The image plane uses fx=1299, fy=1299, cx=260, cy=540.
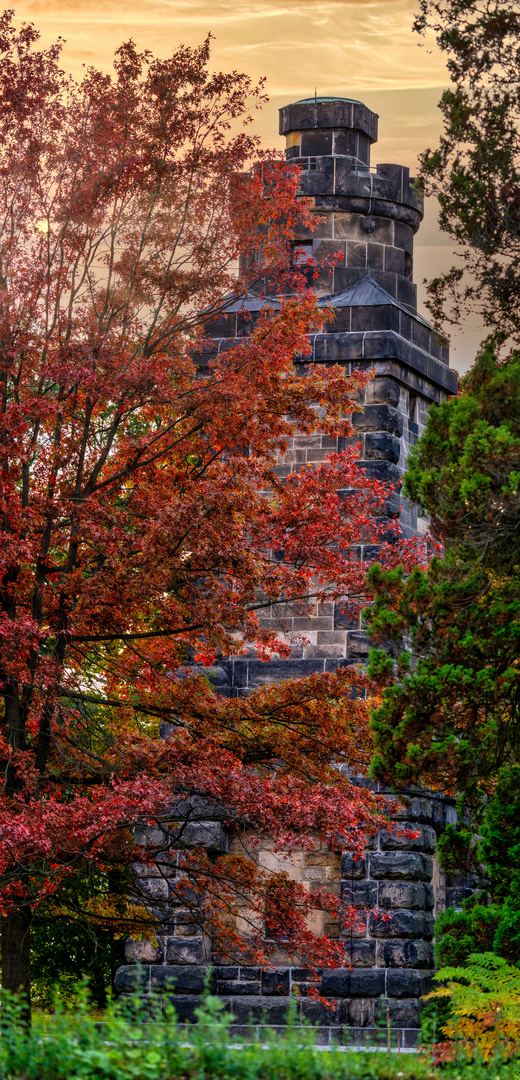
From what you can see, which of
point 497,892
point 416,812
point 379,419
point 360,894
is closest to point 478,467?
point 497,892

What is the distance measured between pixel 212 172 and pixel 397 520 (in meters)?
Result: 4.74

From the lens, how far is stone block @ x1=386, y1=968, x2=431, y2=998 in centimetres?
1444

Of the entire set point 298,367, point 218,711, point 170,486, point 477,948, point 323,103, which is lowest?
point 477,948

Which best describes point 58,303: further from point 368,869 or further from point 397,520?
point 368,869

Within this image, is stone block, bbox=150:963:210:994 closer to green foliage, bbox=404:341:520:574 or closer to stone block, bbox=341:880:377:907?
stone block, bbox=341:880:377:907

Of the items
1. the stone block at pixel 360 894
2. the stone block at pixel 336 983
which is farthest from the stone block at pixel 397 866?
the stone block at pixel 336 983

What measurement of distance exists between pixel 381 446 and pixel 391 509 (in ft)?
3.00

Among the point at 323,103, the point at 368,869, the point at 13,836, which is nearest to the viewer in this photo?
the point at 13,836

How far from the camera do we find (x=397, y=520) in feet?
50.9

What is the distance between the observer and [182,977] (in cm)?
1487

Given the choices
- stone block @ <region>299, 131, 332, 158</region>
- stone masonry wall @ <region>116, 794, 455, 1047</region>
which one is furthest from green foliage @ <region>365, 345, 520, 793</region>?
stone block @ <region>299, 131, 332, 158</region>

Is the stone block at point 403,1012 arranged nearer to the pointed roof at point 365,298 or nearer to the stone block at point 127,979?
the stone block at point 127,979

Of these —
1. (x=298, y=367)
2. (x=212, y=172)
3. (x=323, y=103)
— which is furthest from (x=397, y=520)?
(x=323, y=103)

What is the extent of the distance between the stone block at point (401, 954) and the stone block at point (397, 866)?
0.72 m
